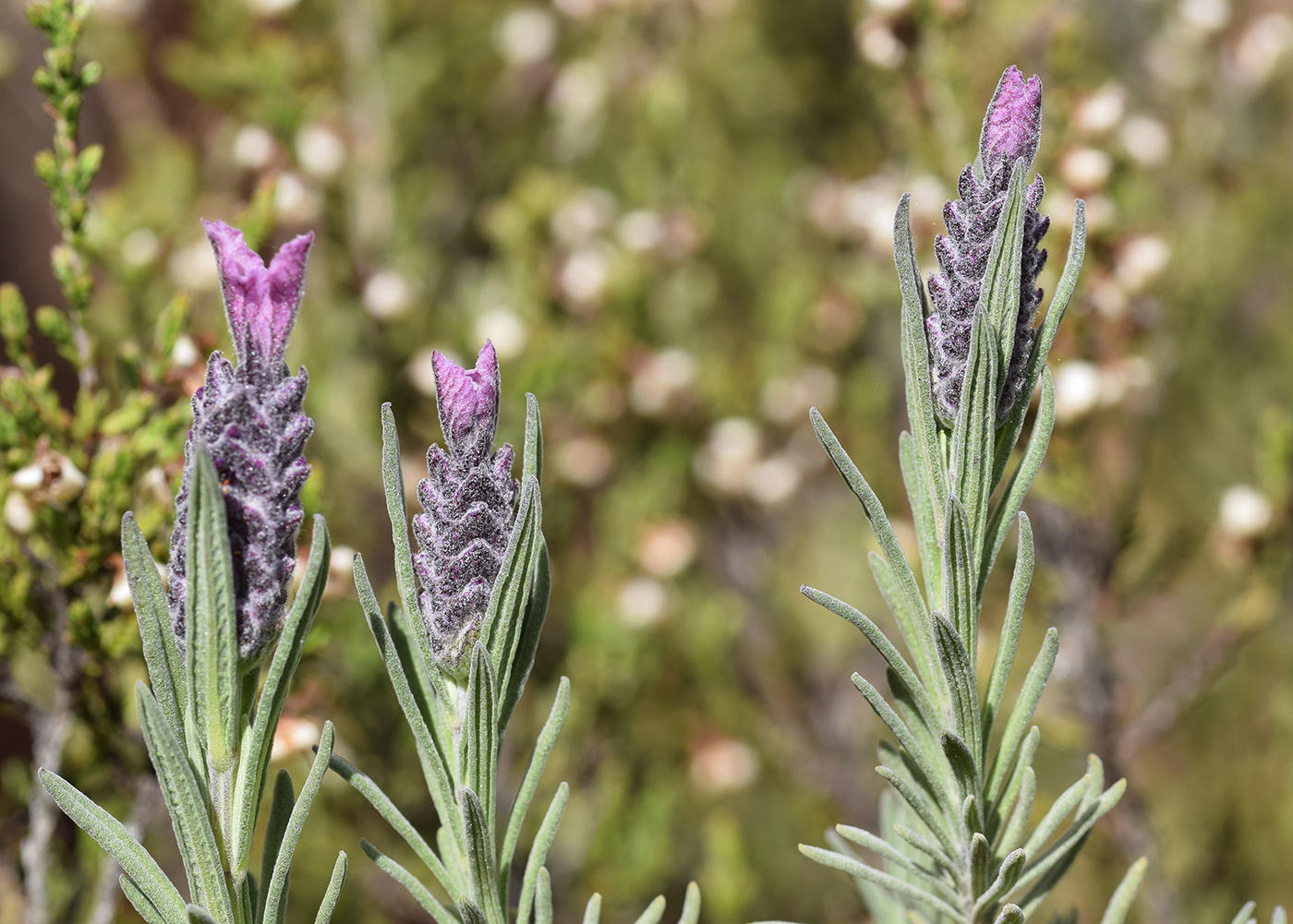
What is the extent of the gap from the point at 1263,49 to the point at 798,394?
2.25 feet

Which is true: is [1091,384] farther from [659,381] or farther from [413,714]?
[413,714]

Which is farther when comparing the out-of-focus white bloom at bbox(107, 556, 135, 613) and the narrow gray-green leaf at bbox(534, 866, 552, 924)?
the out-of-focus white bloom at bbox(107, 556, 135, 613)

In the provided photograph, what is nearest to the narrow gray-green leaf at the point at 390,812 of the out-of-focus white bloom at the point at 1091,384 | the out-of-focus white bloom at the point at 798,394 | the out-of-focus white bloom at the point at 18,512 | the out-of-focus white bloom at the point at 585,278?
the out-of-focus white bloom at the point at 18,512

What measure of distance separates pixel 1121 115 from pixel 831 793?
71 cm

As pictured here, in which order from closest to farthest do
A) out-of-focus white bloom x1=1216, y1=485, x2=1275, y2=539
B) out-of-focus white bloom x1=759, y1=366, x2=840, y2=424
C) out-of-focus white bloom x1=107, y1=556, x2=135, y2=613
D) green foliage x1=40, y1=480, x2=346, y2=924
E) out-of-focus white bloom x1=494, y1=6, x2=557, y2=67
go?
green foliage x1=40, y1=480, x2=346, y2=924 < out-of-focus white bloom x1=107, y1=556, x2=135, y2=613 < out-of-focus white bloom x1=1216, y1=485, x2=1275, y2=539 < out-of-focus white bloom x1=759, y1=366, x2=840, y2=424 < out-of-focus white bloom x1=494, y1=6, x2=557, y2=67

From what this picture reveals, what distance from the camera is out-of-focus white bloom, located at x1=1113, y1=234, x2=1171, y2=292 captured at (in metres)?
0.86

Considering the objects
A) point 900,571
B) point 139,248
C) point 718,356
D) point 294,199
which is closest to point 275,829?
point 900,571

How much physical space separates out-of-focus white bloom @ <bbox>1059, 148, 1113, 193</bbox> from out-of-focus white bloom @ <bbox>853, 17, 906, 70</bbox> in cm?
17

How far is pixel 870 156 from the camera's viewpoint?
1.47 m

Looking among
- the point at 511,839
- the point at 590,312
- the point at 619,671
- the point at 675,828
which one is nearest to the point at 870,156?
the point at 590,312

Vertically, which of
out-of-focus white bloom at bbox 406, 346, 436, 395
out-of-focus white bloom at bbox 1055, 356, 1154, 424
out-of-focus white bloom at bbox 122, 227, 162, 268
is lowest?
out-of-focus white bloom at bbox 1055, 356, 1154, 424

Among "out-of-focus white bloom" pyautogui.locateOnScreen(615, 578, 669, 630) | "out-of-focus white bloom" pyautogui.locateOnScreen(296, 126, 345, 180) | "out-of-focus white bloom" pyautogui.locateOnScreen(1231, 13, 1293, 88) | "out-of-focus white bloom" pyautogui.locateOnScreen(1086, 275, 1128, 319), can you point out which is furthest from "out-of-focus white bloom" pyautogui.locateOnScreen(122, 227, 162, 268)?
"out-of-focus white bloom" pyautogui.locateOnScreen(1231, 13, 1293, 88)

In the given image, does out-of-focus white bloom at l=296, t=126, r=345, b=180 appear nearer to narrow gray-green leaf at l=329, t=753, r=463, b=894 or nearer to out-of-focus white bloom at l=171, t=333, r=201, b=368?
out-of-focus white bloom at l=171, t=333, r=201, b=368

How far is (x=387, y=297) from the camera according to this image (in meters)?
0.99
